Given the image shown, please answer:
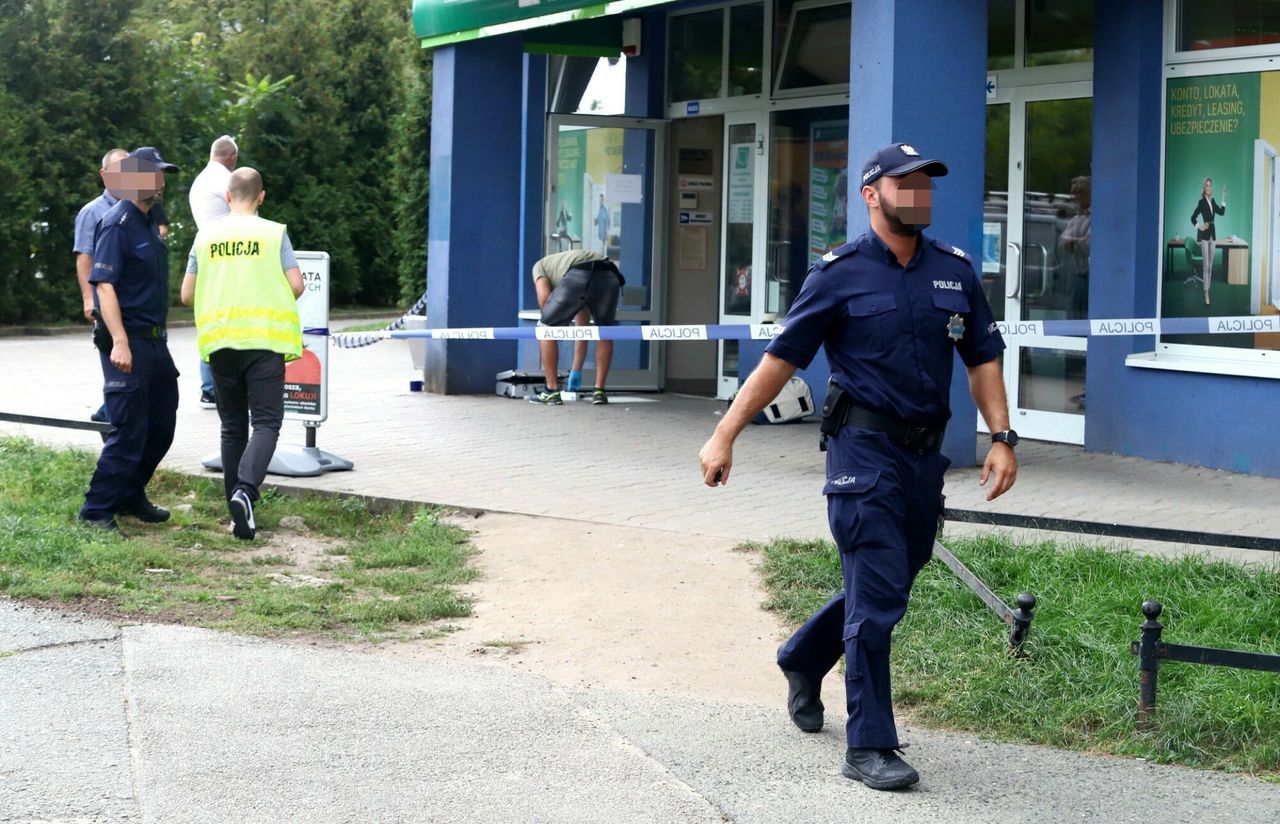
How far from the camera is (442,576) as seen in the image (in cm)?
755

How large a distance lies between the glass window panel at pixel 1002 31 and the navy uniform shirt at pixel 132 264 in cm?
634

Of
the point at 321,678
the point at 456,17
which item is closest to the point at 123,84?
the point at 456,17

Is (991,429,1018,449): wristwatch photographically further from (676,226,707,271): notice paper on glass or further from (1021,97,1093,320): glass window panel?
(676,226,707,271): notice paper on glass

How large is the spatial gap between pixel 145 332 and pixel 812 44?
7.08 m

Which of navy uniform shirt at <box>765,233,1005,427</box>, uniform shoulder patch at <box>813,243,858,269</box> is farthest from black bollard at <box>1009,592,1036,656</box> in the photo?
uniform shoulder patch at <box>813,243,858,269</box>

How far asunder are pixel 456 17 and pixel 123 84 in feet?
37.3

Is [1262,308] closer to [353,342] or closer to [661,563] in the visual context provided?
[661,563]

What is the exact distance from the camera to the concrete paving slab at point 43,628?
246 inches

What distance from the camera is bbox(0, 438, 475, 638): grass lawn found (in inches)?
271

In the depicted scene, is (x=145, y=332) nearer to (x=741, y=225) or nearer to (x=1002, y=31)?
(x=1002, y=31)

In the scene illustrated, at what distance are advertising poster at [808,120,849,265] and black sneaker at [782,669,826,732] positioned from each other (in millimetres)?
8380

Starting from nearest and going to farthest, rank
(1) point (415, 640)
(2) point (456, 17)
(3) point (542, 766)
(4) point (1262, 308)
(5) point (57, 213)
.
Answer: (3) point (542, 766), (1) point (415, 640), (4) point (1262, 308), (2) point (456, 17), (5) point (57, 213)

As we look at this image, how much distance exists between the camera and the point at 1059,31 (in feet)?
37.9

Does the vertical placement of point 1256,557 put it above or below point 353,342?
below
